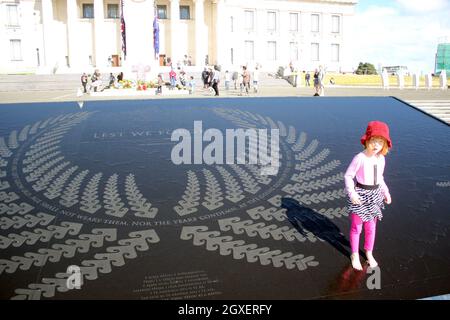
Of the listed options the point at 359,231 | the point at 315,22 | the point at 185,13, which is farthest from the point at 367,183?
the point at 315,22

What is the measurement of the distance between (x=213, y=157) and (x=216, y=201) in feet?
5.75

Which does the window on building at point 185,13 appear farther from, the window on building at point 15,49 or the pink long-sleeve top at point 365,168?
the pink long-sleeve top at point 365,168

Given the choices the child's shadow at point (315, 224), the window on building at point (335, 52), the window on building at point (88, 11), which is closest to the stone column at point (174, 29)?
the window on building at point (88, 11)

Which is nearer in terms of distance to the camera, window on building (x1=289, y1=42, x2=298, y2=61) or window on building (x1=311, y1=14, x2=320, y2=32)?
window on building (x1=289, y1=42, x2=298, y2=61)

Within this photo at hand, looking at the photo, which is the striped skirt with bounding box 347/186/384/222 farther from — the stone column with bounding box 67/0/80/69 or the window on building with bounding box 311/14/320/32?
the window on building with bounding box 311/14/320/32

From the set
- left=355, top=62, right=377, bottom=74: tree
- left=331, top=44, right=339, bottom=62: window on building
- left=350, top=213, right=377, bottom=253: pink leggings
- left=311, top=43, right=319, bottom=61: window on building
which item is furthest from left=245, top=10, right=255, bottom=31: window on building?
left=350, top=213, right=377, bottom=253: pink leggings

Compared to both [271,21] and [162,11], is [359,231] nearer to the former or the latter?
[162,11]

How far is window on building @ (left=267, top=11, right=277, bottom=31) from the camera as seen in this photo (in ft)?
180

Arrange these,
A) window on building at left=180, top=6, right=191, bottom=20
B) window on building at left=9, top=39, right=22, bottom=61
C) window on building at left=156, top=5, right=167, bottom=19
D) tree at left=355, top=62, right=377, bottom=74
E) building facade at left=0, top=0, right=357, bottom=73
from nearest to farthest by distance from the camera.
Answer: building facade at left=0, top=0, right=357, bottom=73
window on building at left=9, top=39, right=22, bottom=61
window on building at left=156, top=5, right=167, bottom=19
window on building at left=180, top=6, right=191, bottom=20
tree at left=355, top=62, right=377, bottom=74

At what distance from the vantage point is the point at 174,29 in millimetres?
47406

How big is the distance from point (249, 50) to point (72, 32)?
923 inches

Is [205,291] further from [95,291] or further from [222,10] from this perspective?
[222,10]

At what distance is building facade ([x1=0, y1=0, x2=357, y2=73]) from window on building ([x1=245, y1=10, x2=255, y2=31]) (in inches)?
5.2

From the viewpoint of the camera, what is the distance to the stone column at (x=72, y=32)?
44.2 meters
